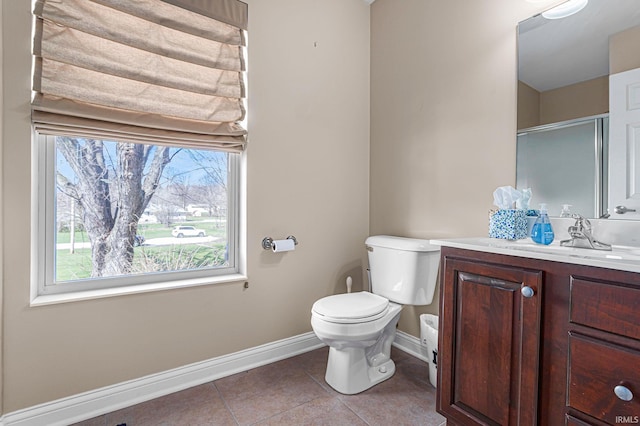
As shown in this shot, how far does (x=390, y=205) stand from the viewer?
7.95 ft

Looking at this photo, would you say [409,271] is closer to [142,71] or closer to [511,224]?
[511,224]

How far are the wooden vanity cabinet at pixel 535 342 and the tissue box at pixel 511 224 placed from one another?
34 centimetres

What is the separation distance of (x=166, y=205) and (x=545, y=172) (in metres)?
2.08

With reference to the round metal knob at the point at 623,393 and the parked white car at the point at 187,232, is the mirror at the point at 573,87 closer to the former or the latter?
the round metal knob at the point at 623,393

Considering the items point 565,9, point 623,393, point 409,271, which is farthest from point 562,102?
point 623,393

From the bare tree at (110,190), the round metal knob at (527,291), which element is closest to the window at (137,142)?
the bare tree at (110,190)

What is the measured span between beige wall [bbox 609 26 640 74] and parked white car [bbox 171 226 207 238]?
2265 mm

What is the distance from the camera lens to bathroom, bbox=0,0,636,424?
1437 millimetres

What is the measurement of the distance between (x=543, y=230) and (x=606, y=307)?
1.77 feet

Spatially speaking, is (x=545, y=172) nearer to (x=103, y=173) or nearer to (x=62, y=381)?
(x=103, y=173)

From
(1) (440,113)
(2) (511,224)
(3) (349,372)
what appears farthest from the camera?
(1) (440,113)

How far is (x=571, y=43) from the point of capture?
1.55 m

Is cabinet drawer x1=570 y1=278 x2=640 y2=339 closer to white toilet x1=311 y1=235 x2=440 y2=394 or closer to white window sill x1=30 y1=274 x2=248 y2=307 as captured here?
white toilet x1=311 y1=235 x2=440 y2=394

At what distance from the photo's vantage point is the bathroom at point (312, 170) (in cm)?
144
